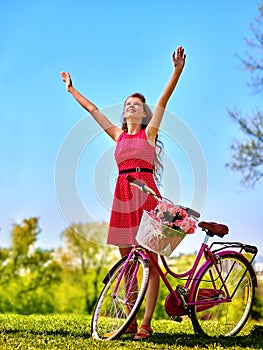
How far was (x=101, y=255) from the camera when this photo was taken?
548 inches

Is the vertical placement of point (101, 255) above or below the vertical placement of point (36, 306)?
above

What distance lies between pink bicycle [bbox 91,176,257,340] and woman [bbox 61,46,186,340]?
16 centimetres

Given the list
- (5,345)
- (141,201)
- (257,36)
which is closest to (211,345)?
(141,201)

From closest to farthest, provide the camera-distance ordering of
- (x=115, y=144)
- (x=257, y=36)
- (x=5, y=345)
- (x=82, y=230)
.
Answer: (x=5, y=345) < (x=115, y=144) < (x=82, y=230) < (x=257, y=36)

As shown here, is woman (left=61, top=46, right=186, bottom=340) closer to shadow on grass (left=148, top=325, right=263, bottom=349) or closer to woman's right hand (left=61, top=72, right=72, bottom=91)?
shadow on grass (left=148, top=325, right=263, bottom=349)

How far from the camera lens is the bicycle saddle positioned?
4164 mm

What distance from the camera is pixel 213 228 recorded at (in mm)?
4176

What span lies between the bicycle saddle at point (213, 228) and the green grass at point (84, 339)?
76cm

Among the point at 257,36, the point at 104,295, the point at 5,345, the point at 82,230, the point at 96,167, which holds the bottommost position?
the point at 5,345

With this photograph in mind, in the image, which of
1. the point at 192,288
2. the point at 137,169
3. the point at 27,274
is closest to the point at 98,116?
the point at 137,169

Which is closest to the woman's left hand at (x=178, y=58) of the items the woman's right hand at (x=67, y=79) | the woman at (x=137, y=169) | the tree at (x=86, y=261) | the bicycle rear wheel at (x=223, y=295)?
the woman at (x=137, y=169)

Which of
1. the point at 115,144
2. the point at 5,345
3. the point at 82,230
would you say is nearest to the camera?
the point at 5,345

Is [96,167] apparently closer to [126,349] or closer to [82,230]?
[82,230]

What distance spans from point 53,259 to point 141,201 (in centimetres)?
997
